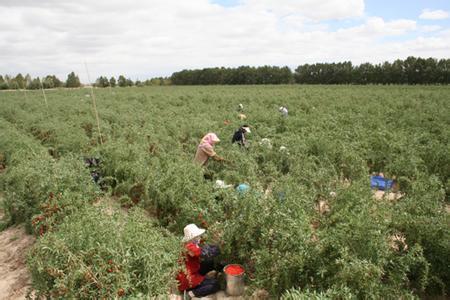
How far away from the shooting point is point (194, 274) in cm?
401

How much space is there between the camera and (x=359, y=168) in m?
6.58

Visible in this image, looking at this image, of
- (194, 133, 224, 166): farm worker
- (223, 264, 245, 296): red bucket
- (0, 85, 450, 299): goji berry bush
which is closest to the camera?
(0, 85, 450, 299): goji berry bush

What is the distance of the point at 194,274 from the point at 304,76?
66.7m

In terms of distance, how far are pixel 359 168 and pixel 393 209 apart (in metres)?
2.43

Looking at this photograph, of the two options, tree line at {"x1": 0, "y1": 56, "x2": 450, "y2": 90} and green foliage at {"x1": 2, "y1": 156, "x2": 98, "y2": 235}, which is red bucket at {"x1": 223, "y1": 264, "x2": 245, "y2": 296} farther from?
A: tree line at {"x1": 0, "y1": 56, "x2": 450, "y2": 90}

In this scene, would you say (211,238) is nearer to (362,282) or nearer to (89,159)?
(362,282)

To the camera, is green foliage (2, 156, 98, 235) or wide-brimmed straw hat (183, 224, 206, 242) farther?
green foliage (2, 156, 98, 235)

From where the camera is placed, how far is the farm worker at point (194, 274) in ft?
12.7

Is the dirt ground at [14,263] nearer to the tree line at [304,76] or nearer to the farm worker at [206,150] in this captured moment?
the farm worker at [206,150]

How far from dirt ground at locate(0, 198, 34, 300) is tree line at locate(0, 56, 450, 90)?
117ft

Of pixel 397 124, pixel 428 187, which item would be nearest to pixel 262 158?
pixel 428 187

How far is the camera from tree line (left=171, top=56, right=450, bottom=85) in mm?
49681

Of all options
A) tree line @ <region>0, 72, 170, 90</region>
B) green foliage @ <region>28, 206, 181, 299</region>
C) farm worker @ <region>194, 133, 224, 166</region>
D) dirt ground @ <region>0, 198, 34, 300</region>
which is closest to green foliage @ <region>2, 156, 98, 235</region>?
dirt ground @ <region>0, 198, 34, 300</region>

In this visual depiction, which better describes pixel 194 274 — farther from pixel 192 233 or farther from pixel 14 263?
pixel 14 263
